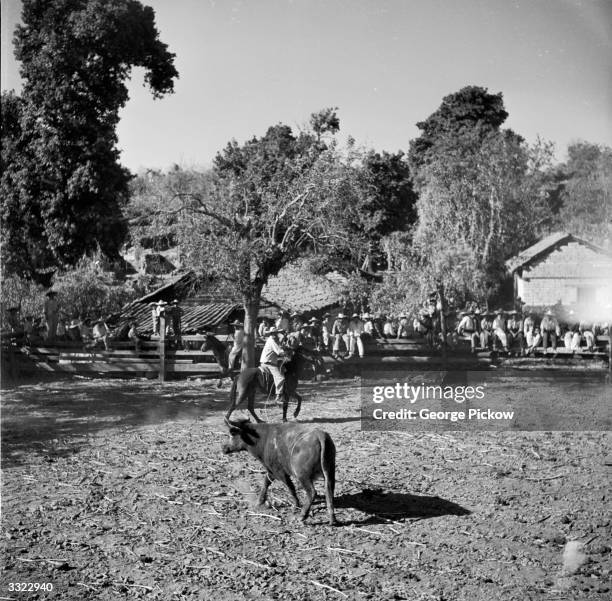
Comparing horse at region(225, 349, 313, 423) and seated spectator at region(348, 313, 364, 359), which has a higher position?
seated spectator at region(348, 313, 364, 359)

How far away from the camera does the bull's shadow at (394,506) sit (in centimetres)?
655

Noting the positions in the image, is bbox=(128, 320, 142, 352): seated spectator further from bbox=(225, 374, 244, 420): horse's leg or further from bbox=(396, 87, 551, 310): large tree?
bbox=(396, 87, 551, 310): large tree

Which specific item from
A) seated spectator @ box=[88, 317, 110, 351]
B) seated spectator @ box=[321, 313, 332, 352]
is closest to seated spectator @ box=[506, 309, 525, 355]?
seated spectator @ box=[321, 313, 332, 352]

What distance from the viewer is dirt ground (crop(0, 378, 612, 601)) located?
538 cm

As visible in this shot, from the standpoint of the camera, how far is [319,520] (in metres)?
6.48

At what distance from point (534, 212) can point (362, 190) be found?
1056cm

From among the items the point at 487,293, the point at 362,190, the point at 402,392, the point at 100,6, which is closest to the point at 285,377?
the point at 402,392

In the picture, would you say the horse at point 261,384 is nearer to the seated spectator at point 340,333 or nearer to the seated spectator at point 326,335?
the seated spectator at point 340,333

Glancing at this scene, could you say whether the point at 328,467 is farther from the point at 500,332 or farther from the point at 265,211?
the point at 500,332

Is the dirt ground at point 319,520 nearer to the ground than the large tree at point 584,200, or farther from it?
nearer to the ground

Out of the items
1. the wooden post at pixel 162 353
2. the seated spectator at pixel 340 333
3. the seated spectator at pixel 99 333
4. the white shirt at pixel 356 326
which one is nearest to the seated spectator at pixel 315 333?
the seated spectator at pixel 340 333

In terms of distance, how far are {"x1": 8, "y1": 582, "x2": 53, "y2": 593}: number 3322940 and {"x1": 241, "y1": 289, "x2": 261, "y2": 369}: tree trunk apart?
7.68 m

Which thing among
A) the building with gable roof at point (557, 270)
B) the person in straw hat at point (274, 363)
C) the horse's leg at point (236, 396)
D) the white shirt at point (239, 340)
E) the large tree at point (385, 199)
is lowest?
the horse's leg at point (236, 396)

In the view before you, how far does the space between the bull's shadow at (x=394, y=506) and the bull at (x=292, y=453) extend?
1.52ft
